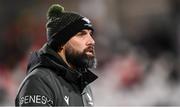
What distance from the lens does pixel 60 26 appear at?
2.76m

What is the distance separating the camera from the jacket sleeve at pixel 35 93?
2.40 meters

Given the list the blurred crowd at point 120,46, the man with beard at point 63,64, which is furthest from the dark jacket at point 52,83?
the blurred crowd at point 120,46

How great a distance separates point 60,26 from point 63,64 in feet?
0.73

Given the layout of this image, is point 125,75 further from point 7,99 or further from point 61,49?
point 61,49

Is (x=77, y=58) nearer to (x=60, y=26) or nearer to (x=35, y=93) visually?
(x=60, y=26)

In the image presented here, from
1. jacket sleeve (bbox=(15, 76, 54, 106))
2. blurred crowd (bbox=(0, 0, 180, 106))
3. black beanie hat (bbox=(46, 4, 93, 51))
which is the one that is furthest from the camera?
blurred crowd (bbox=(0, 0, 180, 106))

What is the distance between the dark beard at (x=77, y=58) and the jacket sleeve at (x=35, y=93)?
274 millimetres

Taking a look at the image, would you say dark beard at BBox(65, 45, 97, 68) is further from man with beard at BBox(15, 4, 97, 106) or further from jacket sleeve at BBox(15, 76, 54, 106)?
jacket sleeve at BBox(15, 76, 54, 106)

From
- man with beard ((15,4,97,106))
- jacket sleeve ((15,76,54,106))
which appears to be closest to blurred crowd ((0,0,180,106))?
man with beard ((15,4,97,106))

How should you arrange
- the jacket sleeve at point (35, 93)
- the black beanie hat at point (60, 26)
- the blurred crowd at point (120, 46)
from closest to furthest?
1. the jacket sleeve at point (35, 93)
2. the black beanie hat at point (60, 26)
3. the blurred crowd at point (120, 46)

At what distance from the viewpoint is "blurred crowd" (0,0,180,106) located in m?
5.82

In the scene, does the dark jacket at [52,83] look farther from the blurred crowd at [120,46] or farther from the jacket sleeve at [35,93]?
the blurred crowd at [120,46]

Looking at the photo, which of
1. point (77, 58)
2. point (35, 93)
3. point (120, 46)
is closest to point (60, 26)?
point (77, 58)

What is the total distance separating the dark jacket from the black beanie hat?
2.8 inches
